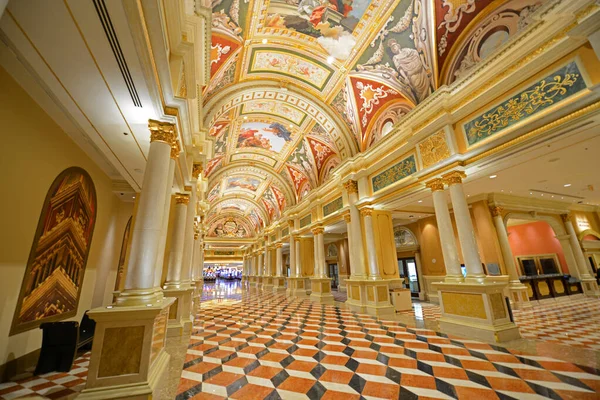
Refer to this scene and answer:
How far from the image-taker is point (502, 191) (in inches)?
354

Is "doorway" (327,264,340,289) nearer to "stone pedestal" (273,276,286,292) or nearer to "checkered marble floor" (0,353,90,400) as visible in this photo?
"stone pedestal" (273,276,286,292)

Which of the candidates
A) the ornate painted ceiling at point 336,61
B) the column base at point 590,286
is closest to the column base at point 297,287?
the ornate painted ceiling at point 336,61

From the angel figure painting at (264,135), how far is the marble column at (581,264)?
13575 mm

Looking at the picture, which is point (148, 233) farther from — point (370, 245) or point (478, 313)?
point (370, 245)

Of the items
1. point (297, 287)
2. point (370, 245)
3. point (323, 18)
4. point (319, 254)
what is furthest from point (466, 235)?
point (297, 287)

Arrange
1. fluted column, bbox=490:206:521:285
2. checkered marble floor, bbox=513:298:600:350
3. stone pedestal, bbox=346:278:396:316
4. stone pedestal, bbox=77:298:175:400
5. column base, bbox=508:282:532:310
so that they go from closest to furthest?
stone pedestal, bbox=77:298:175:400
checkered marble floor, bbox=513:298:600:350
stone pedestal, bbox=346:278:396:316
column base, bbox=508:282:532:310
fluted column, bbox=490:206:521:285

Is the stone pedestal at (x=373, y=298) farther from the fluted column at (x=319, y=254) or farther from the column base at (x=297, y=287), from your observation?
the column base at (x=297, y=287)

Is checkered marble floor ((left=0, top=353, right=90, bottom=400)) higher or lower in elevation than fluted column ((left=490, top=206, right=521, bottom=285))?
lower

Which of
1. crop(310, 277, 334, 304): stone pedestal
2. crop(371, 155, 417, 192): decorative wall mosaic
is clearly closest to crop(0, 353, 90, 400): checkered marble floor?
crop(371, 155, 417, 192): decorative wall mosaic

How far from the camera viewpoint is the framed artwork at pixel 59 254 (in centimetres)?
374

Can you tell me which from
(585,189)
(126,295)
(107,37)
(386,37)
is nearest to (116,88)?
(107,37)

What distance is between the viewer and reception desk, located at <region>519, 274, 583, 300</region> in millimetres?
9852

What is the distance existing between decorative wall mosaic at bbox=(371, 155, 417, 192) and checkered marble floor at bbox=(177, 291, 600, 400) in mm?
3965

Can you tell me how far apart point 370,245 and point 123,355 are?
22.8ft
